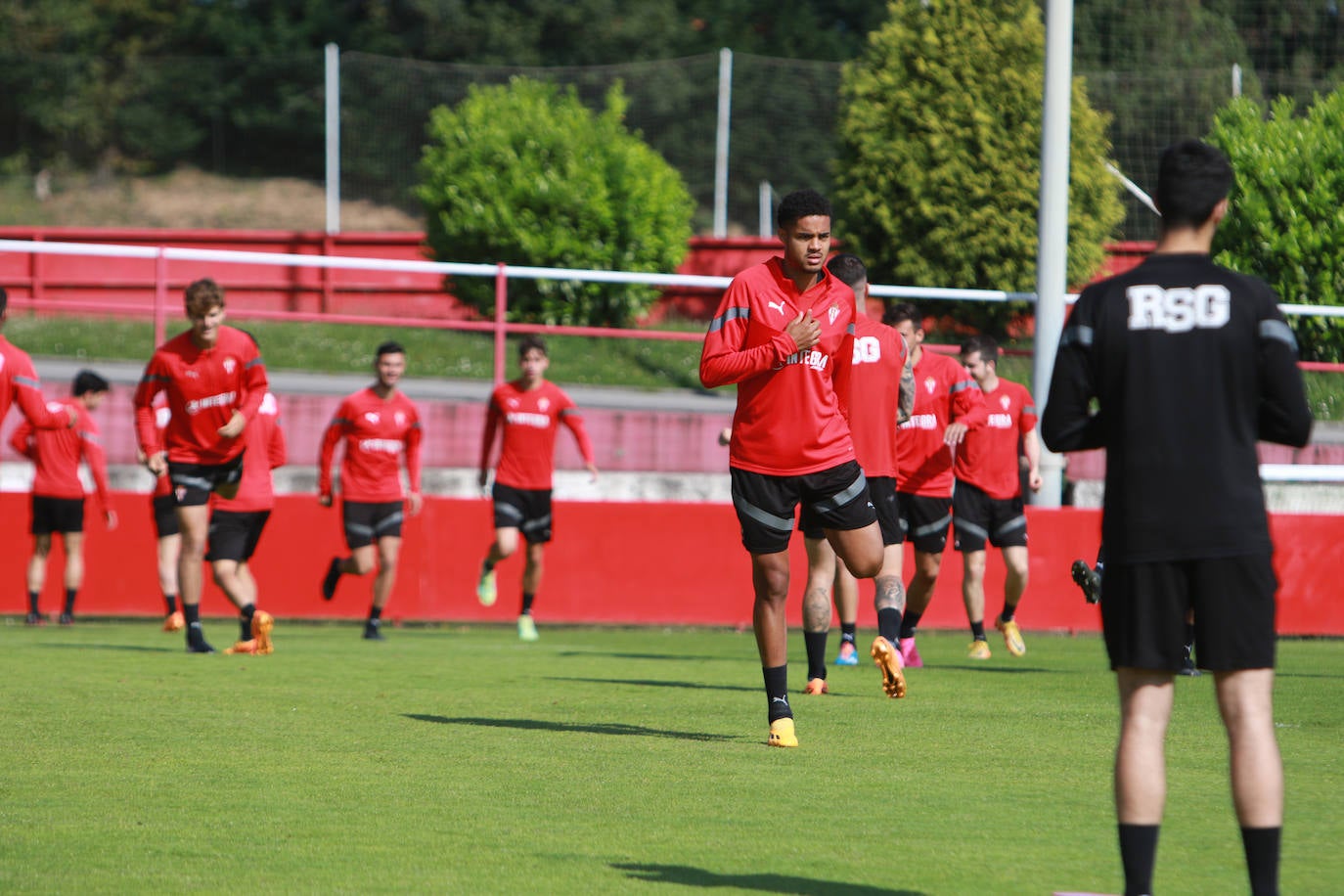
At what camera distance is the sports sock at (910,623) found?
11297 millimetres

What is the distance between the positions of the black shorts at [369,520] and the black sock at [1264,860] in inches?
417

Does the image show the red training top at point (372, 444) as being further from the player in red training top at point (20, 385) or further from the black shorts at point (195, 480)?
the player in red training top at point (20, 385)

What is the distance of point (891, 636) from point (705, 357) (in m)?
2.69

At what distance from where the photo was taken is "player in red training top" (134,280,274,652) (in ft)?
36.0

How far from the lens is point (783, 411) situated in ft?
23.6

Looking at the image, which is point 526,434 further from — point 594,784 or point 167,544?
point 594,784

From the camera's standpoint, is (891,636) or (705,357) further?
(891,636)

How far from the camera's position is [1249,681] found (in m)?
4.22

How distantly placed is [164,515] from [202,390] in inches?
139

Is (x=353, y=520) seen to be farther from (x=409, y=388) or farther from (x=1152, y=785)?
(x=1152, y=785)

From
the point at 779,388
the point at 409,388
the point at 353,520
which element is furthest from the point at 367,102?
the point at 779,388

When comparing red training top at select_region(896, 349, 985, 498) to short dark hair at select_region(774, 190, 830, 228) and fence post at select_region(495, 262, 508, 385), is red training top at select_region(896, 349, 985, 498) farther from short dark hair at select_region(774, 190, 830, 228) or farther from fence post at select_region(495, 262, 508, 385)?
fence post at select_region(495, 262, 508, 385)

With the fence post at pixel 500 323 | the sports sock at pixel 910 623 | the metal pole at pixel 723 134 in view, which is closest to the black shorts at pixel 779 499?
the sports sock at pixel 910 623

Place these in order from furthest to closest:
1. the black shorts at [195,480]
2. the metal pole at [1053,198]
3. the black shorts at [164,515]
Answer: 1. the metal pole at [1053,198]
2. the black shorts at [164,515]
3. the black shorts at [195,480]
